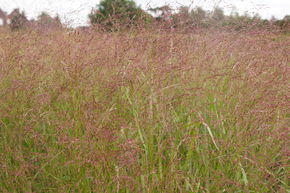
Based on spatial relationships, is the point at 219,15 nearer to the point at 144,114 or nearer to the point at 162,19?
the point at 162,19

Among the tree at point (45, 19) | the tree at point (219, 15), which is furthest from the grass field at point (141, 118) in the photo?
the tree at point (45, 19)

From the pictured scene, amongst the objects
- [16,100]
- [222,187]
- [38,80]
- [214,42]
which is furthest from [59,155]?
[214,42]

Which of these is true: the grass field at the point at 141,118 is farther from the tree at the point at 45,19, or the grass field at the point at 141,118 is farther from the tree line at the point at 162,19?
the tree at the point at 45,19

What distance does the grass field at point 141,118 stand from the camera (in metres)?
1.40

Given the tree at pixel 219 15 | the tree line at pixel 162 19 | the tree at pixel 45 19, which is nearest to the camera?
the tree line at pixel 162 19

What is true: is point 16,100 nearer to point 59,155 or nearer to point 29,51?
point 59,155

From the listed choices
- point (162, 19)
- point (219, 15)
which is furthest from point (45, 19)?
point (219, 15)

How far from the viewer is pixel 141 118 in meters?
1.59

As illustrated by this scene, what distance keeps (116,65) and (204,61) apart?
68 centimetres

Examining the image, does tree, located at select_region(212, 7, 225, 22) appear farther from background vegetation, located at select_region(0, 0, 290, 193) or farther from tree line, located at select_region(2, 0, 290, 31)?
background vegetation, located at select_region(0, 0, 290, 193)

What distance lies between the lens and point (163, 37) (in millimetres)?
2242

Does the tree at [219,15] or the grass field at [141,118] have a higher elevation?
the tree at [219,15]

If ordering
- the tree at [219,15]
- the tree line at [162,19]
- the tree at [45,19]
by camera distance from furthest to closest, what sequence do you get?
the tree at [45,19]
the tree at [219,15]
the tree line at [162,19]

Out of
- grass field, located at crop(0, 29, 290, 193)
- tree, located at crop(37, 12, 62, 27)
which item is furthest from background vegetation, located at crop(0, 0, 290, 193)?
tree, located at crop(37, 12, 62, 27)
